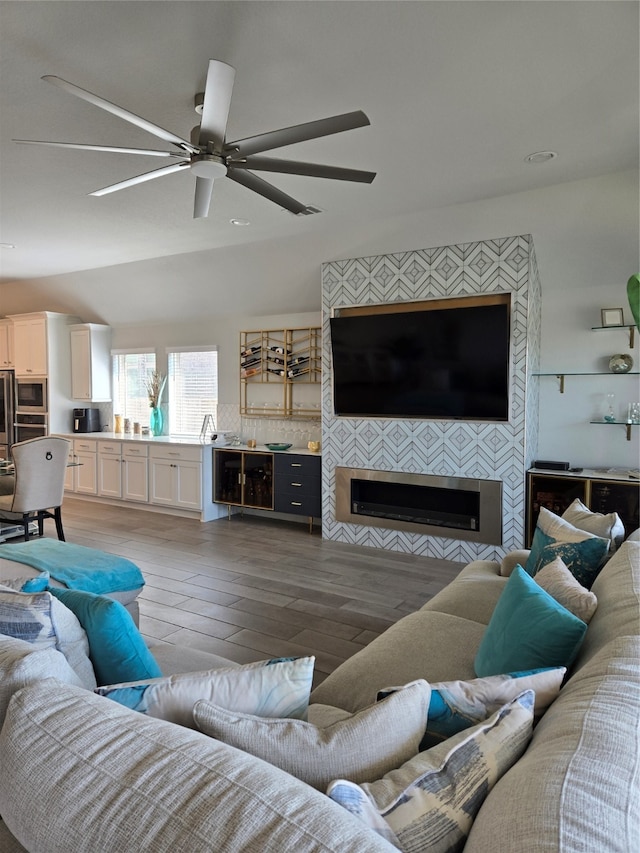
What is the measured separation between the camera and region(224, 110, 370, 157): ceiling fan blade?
7.25 feet

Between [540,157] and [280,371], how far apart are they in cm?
368

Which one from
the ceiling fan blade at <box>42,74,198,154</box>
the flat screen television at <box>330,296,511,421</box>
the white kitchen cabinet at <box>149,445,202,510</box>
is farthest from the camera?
the white kitchen cabinet at <box>149,445,202,510</box>

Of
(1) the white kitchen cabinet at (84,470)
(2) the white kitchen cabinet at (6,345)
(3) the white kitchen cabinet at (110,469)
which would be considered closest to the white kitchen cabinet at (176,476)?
(3) the white kitchen cabinet at (110,469)

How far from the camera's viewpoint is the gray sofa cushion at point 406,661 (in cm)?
185

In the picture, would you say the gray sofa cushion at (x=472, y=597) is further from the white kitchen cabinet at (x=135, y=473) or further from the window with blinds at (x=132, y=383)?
the window with blinds at (x=132, y=383)

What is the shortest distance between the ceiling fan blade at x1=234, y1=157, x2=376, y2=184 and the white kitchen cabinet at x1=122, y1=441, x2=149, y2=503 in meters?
4.79

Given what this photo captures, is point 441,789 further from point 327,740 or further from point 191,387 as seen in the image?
point 191,387

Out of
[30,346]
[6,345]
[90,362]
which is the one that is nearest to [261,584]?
[90,362]

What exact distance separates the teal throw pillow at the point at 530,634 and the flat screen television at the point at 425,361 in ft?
10.5

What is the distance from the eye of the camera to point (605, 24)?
224cm

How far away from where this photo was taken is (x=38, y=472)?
4762mm

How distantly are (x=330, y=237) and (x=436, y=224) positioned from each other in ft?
3.42

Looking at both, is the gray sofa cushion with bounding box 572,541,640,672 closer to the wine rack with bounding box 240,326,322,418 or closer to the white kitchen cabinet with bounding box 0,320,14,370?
the wine rack with bounding box 240,326,322,418

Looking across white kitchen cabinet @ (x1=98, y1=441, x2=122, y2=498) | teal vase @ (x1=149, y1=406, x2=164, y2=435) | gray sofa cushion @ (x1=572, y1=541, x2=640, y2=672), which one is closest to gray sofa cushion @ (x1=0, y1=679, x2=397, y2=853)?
gray sofa cushion @ (x1=572, y1=541, x2=640, y2=672)
